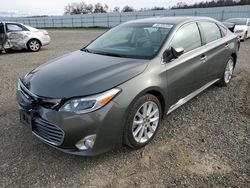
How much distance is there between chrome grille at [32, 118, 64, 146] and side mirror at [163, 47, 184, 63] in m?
1.60

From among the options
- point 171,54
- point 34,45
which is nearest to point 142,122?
point 171,54

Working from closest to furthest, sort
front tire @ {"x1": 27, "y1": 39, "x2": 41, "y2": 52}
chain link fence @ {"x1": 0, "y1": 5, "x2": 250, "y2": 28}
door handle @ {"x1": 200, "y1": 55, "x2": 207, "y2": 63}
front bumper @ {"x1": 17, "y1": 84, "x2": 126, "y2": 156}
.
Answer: front bumper @ {"x1": 17, "y1": 84, "x2": 126, "y2": 156}
door handle @ {"x1": 200, "y1": 55, "x2": 207, "y2": 63}
front tire @ {"x1": 27, "y1": 39, "x2": 41, "y2": 52}
chain link fence @ {"x1": 0, "y1": 5, "x2": 250, "y2": 28}

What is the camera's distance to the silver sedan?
9.24 metres

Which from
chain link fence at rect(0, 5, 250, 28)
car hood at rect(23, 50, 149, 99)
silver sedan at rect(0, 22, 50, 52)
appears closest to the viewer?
car hood at rect(23, 50, 149, 99)

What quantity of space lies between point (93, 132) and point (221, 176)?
4.51 feet

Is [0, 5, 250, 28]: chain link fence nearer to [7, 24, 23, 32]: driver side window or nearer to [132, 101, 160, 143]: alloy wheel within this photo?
[7, 24, 23, 32]: driver side window

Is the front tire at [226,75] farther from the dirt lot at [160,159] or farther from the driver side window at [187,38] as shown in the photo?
the driver side window at [187,38]

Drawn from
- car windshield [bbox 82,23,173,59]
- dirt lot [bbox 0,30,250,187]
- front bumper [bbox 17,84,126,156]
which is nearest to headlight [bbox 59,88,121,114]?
front bumper [bbox 17,84,126,156]

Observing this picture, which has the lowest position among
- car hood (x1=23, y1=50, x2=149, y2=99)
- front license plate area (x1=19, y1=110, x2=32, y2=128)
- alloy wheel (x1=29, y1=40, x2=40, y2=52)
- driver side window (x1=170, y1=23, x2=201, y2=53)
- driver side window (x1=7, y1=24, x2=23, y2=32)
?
alloy wheel (x1=29, y1=40, x2=40, y2=52)

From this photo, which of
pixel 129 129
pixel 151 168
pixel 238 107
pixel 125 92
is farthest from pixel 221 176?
pixel 238 107

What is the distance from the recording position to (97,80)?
2402 millimetres

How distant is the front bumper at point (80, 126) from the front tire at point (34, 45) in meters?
8.64

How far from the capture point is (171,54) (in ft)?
9.68

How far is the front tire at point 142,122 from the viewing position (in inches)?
98.2
